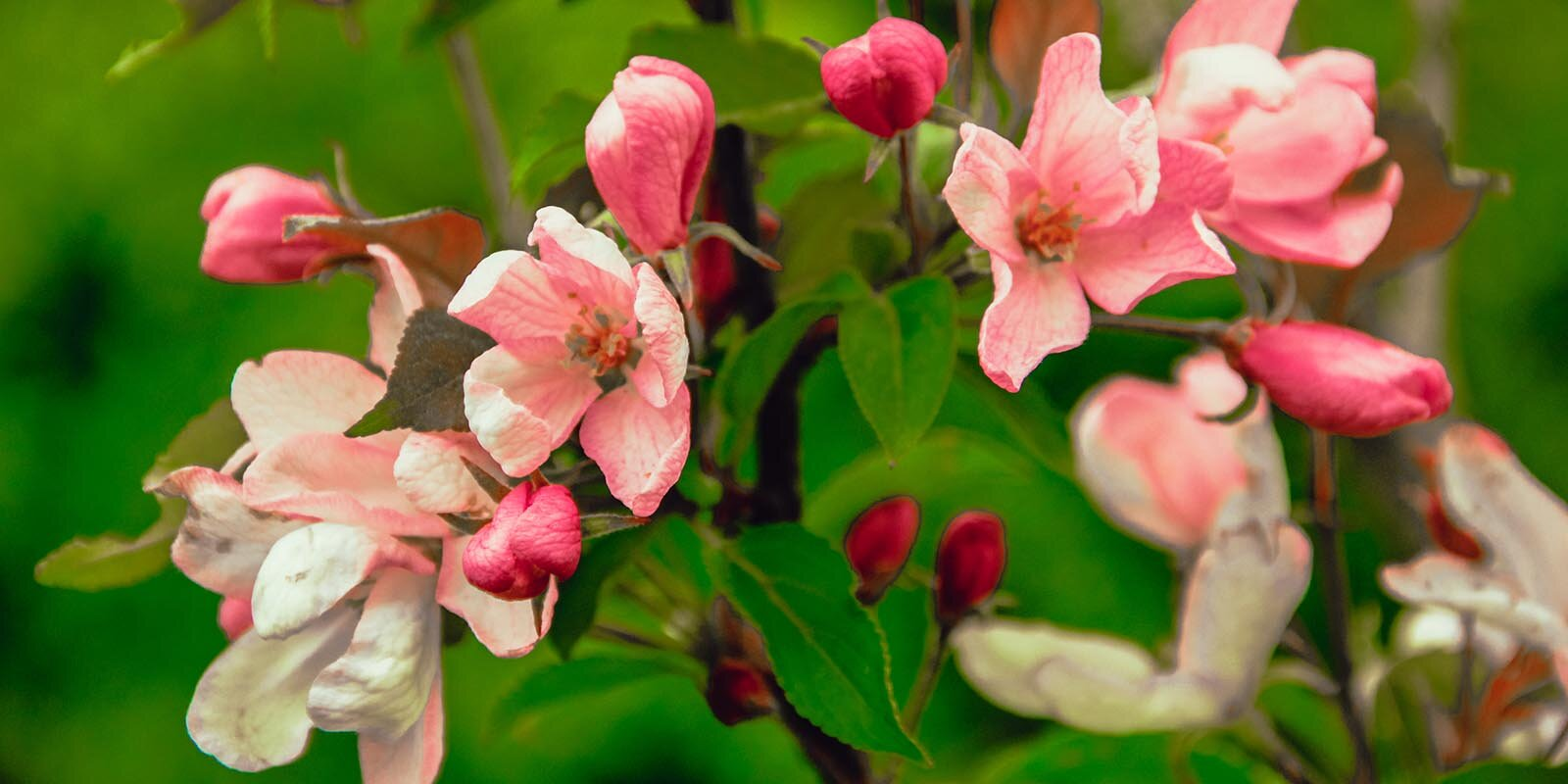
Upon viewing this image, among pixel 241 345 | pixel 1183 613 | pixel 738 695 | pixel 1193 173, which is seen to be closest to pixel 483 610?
pixel 738 695

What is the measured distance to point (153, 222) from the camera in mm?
1293

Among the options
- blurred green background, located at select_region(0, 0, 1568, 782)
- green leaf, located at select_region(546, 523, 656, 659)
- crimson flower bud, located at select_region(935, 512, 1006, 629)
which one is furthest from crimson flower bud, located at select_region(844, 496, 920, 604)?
blurred green background, located at select_region(0, 0, 1568, 782)

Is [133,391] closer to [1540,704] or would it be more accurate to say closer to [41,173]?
[41,173]

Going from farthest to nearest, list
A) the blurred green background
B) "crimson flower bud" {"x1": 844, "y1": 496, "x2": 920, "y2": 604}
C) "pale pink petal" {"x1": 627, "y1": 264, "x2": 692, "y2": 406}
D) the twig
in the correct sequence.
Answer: the blurred green background, the twig, "crimson flower bud" {"x1": 844, "y1": 496, "x2": 920, "y2": 604}, "pale pink petal" {"x1": 627, "y1": 264, "x2": 692, "y2": 406}

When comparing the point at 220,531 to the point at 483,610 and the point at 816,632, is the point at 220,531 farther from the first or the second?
the point at 816,632

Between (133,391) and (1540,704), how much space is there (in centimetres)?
120

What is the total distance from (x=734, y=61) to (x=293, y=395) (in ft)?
0.65

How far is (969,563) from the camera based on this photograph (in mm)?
567

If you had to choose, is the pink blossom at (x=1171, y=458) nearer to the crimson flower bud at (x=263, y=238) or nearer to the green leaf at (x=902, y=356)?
the green leaf at (x=902, y=356)

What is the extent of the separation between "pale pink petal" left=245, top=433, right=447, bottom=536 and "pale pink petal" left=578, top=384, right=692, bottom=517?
0.19ft

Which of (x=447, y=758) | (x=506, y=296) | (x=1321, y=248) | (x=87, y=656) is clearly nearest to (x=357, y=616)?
(x=506, y=296)

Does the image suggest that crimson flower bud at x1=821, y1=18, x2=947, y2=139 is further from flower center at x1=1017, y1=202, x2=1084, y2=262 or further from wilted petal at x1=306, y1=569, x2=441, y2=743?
wilted petal at x1=306, y1=569, x2=441, y2=743

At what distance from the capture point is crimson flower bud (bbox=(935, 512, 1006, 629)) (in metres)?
0.57

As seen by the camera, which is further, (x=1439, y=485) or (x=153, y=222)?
(x=153, y=222)
